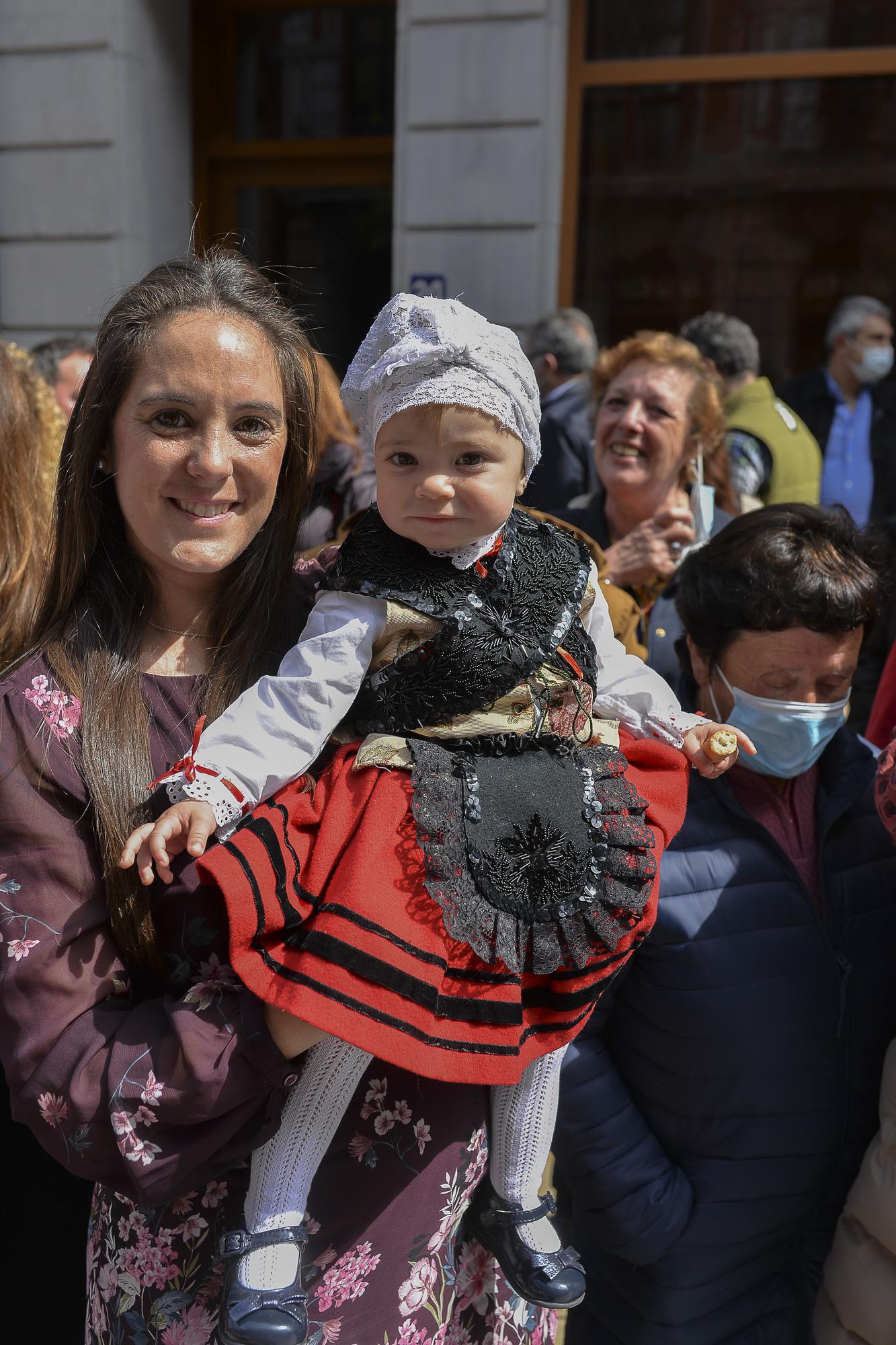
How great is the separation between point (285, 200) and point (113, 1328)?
7821 millimetres

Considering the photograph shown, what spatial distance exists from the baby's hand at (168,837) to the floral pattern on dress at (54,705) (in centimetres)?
20

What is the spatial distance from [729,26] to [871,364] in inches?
97.3

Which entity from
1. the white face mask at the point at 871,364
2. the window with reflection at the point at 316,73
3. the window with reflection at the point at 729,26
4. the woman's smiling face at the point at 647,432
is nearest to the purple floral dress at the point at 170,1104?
the woman's smiling face at the point at 647,432

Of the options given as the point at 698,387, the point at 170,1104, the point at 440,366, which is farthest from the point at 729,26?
the point at 170,1104

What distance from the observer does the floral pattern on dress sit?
1.56 metres

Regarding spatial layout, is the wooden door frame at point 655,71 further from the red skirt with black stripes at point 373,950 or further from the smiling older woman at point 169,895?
the red skirt with black stripes at point 373,950

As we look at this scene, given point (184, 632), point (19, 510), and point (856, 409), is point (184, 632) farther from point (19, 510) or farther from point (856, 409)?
point (856, 409)

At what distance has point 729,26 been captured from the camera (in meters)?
6.78

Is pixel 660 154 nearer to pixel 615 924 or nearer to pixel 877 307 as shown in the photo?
pixel 877 307

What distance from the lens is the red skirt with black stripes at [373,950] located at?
1.44 m

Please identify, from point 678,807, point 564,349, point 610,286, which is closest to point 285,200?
point 610,286

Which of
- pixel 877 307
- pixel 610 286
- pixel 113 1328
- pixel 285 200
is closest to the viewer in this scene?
pixel 113 1328

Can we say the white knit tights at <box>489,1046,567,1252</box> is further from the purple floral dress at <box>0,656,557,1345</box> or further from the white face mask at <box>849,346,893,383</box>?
the white face mask at <box>849,346,893,383</box>

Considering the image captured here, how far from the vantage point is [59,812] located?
1513mm
